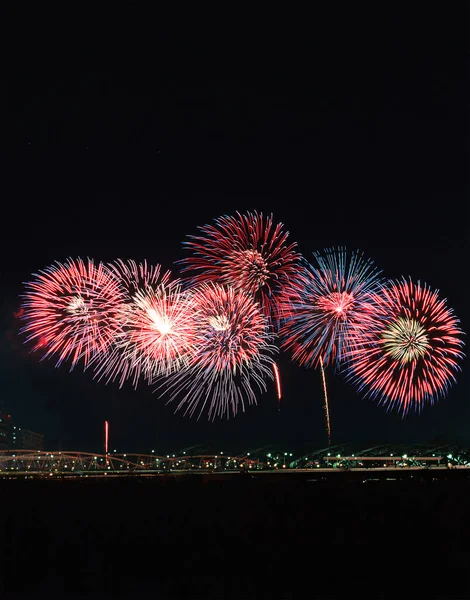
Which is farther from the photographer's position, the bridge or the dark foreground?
the bridge

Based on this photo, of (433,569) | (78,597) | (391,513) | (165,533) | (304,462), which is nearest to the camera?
(78,597)

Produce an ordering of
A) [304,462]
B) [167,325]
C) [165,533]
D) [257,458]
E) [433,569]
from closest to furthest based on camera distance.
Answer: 1. [433,569]
2. [165,533]
3. [167,325]
4. [304,462]
5. [257,458]

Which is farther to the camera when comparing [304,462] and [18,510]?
[304,462]

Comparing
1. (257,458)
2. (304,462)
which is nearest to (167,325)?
(304,462)

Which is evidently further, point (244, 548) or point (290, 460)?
point (290, 460)

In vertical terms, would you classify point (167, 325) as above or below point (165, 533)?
above

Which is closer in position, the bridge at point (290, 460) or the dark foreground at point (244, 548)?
the dark foreground at point (244, 548)

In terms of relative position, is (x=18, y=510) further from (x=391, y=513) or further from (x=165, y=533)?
(x=391, y=513)

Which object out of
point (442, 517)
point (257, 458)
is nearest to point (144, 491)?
point (442, 517)
